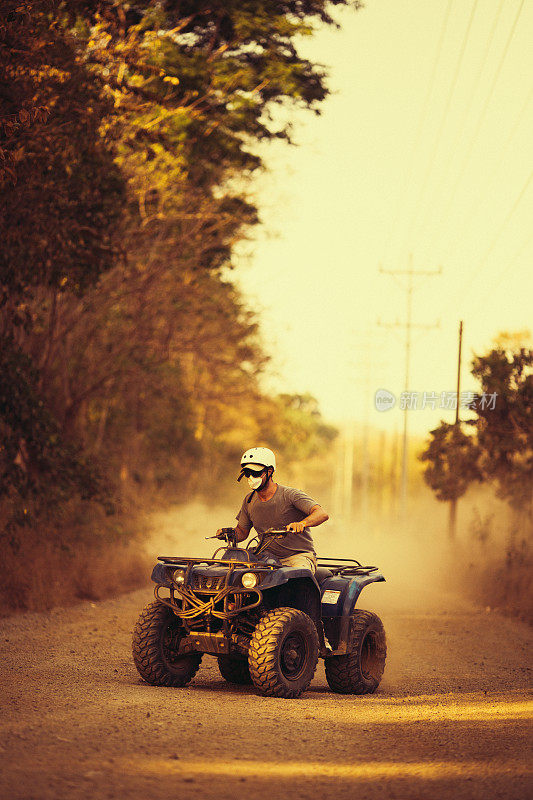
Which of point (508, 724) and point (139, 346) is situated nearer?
point (508, 724)

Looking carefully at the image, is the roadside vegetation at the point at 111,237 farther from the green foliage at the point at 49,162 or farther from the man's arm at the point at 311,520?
the man's arm at the point at 311,520

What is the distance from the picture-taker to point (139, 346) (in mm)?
31156

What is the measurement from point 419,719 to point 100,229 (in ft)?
38.7

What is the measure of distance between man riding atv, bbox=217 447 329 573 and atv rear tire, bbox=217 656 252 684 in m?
1.25

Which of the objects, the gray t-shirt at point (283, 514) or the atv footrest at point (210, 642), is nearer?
the atv footrest at point (210, 642)

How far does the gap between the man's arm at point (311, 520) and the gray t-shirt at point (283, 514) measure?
6 centimetres

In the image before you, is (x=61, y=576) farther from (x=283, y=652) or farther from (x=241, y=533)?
(x=283, y=652)

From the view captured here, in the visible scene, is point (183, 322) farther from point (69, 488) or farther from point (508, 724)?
point (508, 724)

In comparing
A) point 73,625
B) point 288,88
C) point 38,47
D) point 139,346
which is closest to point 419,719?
point 73,625

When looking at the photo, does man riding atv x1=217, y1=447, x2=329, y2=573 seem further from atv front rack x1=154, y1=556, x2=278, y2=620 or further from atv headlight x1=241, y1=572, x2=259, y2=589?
atv headlight x1=241, y1=572, x2=259, y2=589

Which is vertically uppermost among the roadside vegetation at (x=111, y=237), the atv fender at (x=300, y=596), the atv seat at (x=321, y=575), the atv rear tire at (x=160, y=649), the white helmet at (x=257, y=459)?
the roadside vegetation at (x=111, y=237)

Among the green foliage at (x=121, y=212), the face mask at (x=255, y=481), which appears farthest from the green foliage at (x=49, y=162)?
the face mask at (x=255, y=481)

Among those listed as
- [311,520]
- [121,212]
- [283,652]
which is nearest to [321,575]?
[311,520]

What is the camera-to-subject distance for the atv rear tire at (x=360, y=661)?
10.8 m
